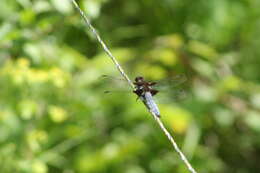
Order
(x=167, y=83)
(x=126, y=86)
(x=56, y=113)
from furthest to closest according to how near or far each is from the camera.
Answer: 1. (x=126, y=86)
2. (x=56, y=113)
3. (x=167, y=83)

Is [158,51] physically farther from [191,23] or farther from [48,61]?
[48,61]

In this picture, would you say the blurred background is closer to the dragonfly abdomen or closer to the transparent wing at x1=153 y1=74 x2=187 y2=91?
the transparent wing at x1=153 y1=74 x2=187 y2=91

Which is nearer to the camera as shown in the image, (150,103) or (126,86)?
(150,103)

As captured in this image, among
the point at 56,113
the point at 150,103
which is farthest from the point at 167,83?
the point at 56,113

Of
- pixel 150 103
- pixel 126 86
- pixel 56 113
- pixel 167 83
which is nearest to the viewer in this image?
pixel 150 103

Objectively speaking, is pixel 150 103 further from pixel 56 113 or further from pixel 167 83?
pixel 56 113

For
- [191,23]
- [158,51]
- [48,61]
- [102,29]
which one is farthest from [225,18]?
[48,61]


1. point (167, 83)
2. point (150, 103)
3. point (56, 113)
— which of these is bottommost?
point (150, 103)

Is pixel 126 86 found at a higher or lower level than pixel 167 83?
higher

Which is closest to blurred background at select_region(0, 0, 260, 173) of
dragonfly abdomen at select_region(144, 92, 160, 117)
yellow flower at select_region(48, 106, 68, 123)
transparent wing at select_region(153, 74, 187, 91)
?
yellow flower at select_region(48, 106, 68, 123)
